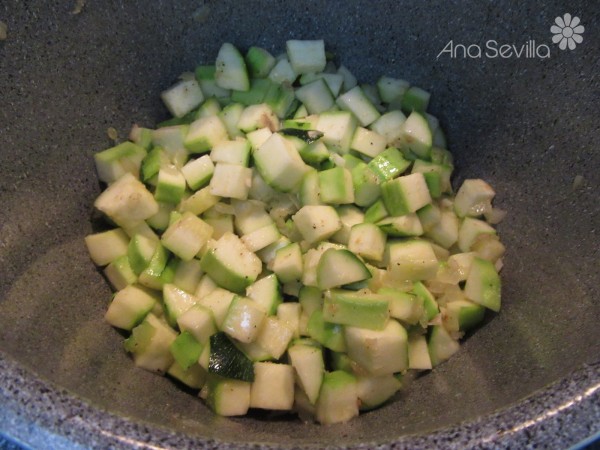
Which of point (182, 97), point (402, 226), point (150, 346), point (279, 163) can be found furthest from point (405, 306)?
point (182, 97)

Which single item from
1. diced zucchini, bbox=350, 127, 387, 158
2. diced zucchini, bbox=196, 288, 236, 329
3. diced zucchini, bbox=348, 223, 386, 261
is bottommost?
diced zucchini, bbox=196, 288, 236, 329

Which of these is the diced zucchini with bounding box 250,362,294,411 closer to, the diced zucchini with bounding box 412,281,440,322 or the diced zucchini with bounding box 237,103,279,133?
the diced zucchini with bounding box 412,281,440,322

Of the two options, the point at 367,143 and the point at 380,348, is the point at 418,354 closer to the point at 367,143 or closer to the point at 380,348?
the point at 380,348

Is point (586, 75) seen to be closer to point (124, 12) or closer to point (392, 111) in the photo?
point (392, 111)

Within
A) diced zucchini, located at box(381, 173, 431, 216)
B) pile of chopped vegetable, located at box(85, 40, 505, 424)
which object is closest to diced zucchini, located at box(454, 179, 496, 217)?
pile of chopped vegetable, located at box(85, 40, 505, 424)

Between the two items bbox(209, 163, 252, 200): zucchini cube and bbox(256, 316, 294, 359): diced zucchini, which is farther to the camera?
bbox(209, 163, 252, 200): zucchini cube
